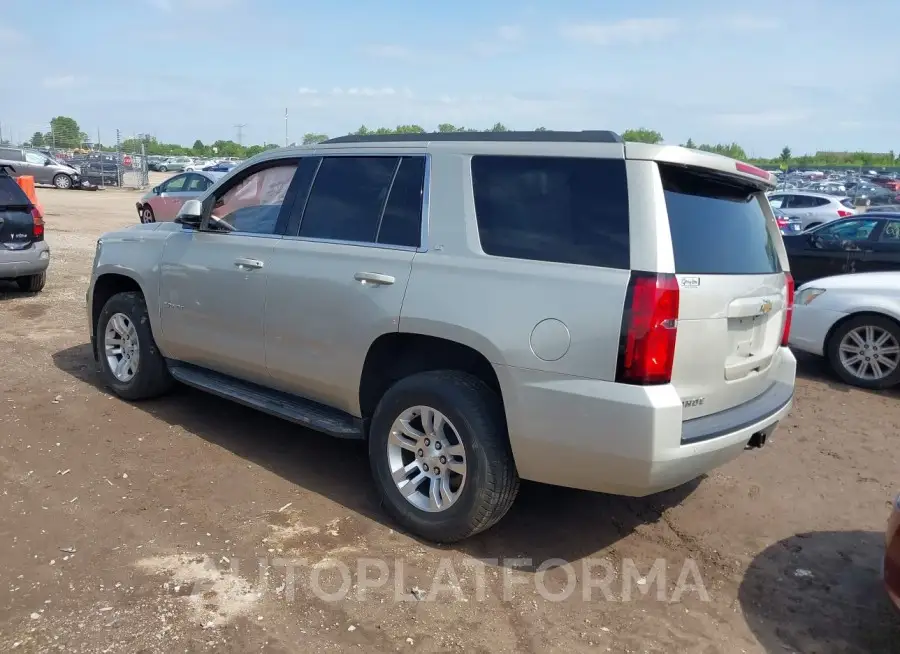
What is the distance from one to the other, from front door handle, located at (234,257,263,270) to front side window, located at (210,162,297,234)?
0.69 feet

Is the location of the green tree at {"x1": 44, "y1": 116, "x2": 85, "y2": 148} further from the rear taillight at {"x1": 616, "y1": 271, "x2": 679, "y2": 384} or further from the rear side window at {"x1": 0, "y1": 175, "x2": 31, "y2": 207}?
the rear taillight at {"x1": 616, "y1": 271, "x2": 679, "y2": 384}

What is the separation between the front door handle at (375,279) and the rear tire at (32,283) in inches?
294

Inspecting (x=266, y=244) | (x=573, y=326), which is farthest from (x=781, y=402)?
(x=266, y=244)

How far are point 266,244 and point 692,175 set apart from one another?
249 cm

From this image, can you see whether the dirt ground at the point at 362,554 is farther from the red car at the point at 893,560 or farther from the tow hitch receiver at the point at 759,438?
the tow hitch receiver at the point at 759,438

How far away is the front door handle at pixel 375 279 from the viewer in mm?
3849

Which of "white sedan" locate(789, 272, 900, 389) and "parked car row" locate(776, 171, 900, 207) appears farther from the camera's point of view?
"parked car row" locate(776, 171, 900, 207)

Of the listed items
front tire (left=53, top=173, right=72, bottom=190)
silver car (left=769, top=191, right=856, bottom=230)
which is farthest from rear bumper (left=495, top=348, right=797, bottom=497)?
front tire (left=53, top=173, right=72, bottom=190)

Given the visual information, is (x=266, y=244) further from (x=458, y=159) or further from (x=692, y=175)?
(x=692, y=175)

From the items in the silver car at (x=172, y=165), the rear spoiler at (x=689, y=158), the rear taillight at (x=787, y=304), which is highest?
the silver car at (x=172, y=165)

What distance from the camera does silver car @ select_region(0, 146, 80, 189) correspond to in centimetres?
3256

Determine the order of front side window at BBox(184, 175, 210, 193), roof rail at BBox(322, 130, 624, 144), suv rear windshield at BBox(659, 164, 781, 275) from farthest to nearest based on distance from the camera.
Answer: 1. front side window at BBox(184, 175, 210, 193)
2. roof rail at BBox(322, 130, 624, 144)
3. suv rear windshield at BBox(659, 164, 781, 275)

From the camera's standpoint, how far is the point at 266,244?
15.0 ft

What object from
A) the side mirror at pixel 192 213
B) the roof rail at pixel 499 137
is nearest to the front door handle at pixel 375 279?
the roof rail at pixel 499 137
